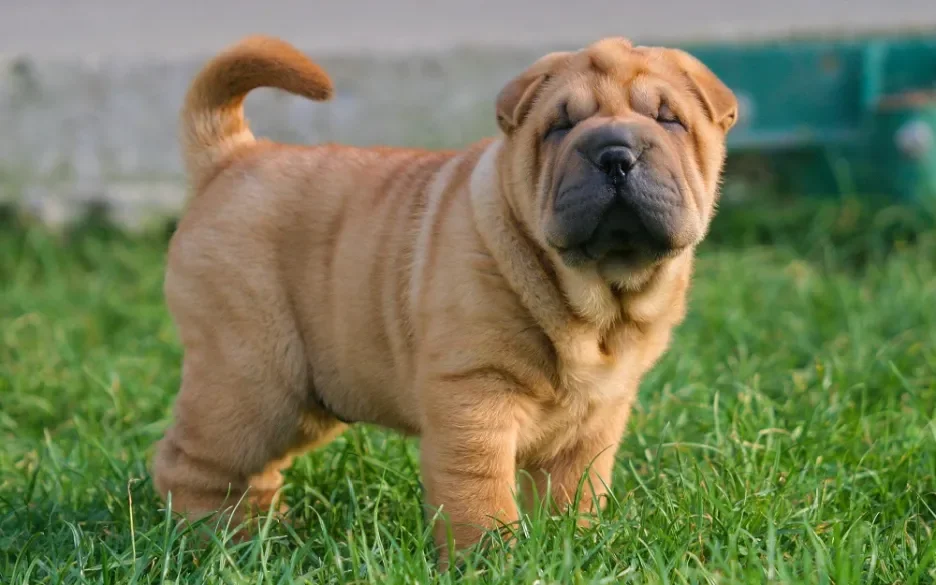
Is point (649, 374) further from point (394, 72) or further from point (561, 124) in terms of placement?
point (394, 72)

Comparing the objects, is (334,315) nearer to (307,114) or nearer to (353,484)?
(353,484)

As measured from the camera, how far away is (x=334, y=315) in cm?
325

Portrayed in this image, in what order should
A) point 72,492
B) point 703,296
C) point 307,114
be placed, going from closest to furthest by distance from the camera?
point 72,492
point 703,296
point 307,114

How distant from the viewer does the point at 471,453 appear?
2.80 metres

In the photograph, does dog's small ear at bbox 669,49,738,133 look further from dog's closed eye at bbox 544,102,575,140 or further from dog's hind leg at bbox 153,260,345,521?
dog's hind leg at bbox 153,260,345,521

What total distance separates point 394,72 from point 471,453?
508 cm

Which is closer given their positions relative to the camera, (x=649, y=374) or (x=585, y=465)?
(x=585, y=465)

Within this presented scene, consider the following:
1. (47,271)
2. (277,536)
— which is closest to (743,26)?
(47,271)

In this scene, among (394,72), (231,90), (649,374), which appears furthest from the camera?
(394,72)

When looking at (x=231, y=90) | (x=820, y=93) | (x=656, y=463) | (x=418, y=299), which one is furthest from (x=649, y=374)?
(x=820, y=93)

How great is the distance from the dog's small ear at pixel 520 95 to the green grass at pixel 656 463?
1.05 m

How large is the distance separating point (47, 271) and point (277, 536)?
4207 millimetres

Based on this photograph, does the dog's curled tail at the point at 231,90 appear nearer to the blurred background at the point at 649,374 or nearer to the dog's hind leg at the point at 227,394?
the dog's hind leg at the point at 227,394

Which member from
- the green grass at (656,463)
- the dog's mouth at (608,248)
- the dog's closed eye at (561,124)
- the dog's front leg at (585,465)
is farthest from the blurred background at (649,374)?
the dog's closed eye at (561,124)
